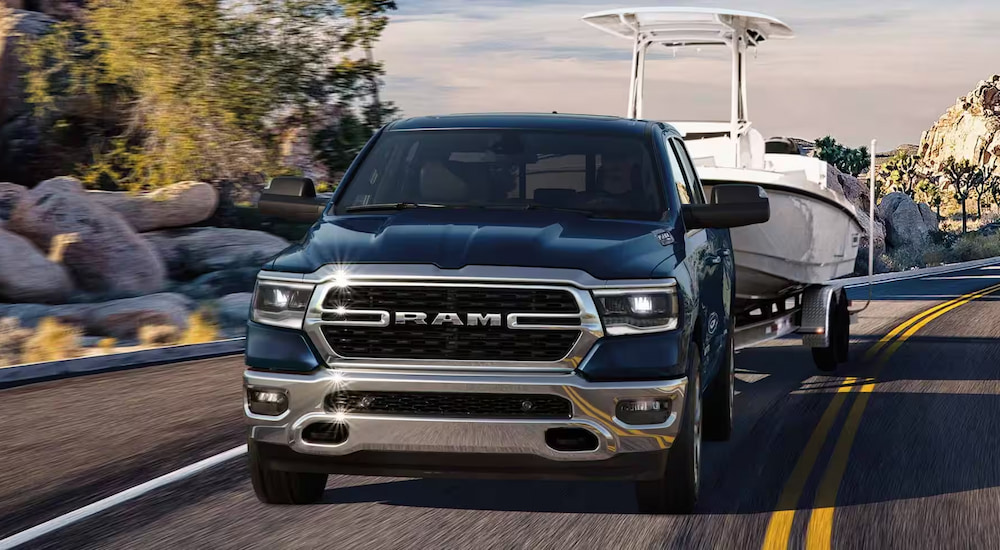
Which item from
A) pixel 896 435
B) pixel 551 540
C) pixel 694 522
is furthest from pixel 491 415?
pixel 896 435

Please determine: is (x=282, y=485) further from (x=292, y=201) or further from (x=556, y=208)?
(x=556, y=208)

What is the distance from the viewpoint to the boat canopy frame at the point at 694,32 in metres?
14.9

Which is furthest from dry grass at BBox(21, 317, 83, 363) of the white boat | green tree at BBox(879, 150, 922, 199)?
green tree at BBox(879, 150, 922, 199)

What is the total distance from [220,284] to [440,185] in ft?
56.4

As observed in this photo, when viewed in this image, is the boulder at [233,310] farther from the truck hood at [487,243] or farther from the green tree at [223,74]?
the truck hood at [487,243]

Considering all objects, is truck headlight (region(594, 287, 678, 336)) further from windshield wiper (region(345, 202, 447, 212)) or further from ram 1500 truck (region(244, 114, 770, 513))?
windshield wiper (region(345, 202, 447, 212))

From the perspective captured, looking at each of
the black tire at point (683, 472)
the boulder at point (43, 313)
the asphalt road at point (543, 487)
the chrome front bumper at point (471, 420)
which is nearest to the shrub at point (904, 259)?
the boulder at point (43, 313)

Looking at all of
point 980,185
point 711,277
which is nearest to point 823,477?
point 711,277

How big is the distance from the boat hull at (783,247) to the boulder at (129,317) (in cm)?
951

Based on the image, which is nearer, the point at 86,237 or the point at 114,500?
the point at 114,500

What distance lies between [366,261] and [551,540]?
158 cm

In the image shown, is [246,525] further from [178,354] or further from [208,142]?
[208,142]

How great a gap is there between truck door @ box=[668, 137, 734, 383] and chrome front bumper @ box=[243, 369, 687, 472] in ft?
4.02

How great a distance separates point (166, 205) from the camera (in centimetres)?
2625
